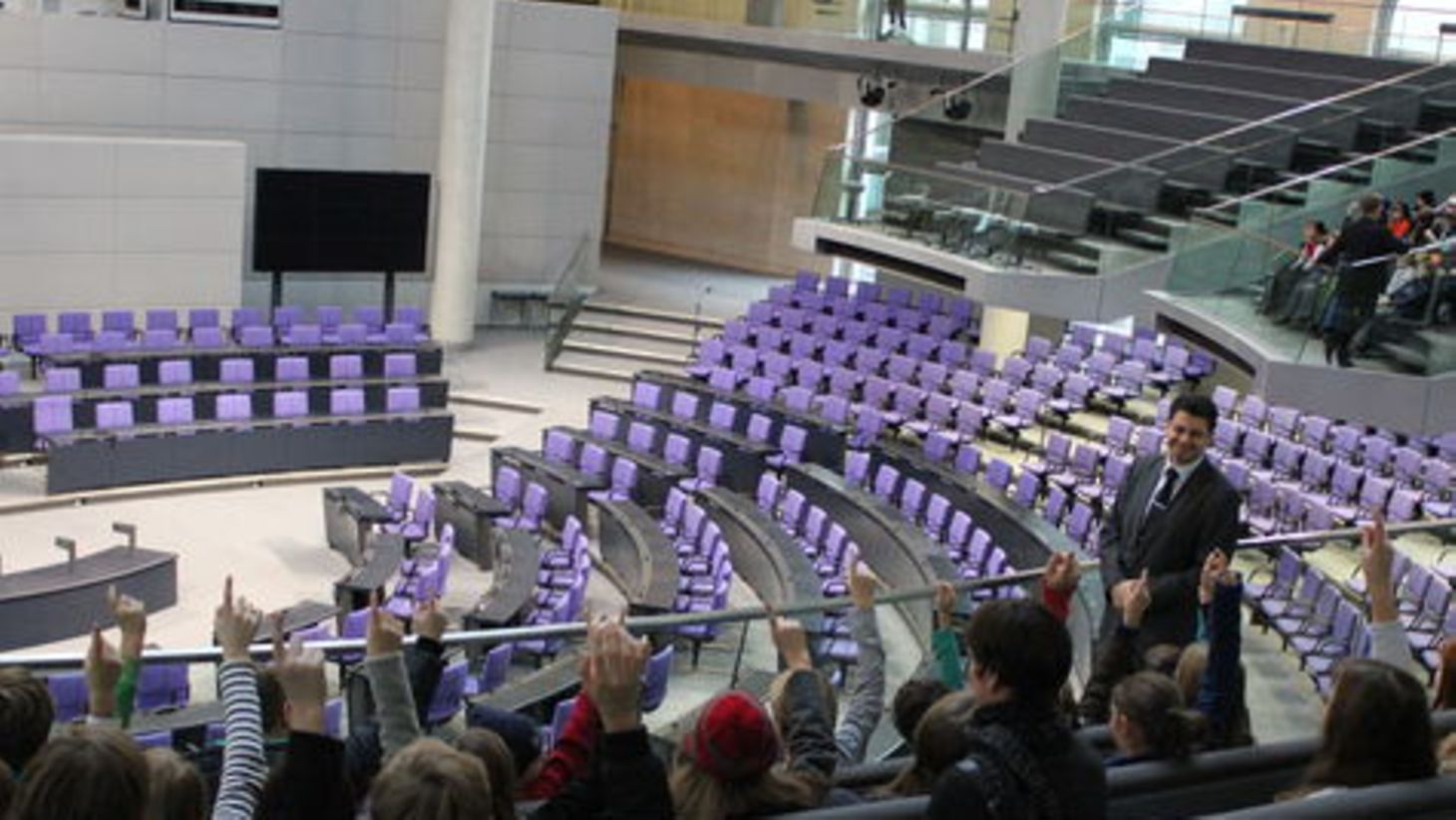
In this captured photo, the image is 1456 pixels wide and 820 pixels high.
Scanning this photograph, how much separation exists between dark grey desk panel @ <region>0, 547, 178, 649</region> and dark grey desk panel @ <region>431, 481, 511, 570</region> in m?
2.91

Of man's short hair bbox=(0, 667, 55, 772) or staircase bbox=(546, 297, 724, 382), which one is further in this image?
staircase bbox=(546, 297, 724, 382)

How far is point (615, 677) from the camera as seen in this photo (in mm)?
3320

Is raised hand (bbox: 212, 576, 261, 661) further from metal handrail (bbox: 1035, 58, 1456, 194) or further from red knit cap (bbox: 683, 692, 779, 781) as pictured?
metal handrail (bbox: 1035, 58, 1456, 194)

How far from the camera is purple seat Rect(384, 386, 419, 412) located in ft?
68.8

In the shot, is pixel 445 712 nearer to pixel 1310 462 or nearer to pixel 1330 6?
pixel 1310 462

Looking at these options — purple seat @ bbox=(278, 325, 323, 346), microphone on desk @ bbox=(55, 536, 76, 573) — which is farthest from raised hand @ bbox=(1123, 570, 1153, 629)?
purple seat @ bbox=(278, 325, 323, 346)

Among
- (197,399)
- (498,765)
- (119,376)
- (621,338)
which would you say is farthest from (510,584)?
(621,338)

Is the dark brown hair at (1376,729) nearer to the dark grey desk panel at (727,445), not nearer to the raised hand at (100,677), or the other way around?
the raised hand at (100,677)

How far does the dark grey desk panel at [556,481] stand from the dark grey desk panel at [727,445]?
130 cm

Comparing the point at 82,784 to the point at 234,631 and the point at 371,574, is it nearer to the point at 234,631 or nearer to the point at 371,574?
the point at 234,631

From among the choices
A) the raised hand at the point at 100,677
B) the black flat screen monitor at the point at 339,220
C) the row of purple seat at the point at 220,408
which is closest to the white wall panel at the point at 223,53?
the black flat screen monitor at the point at 339,220

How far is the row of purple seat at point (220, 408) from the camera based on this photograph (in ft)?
61.2

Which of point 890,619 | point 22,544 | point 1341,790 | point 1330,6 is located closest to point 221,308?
point 22,544

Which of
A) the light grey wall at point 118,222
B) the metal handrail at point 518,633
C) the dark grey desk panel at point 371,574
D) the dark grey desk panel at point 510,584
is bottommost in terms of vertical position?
the dark grey desk panel at point 371,574
